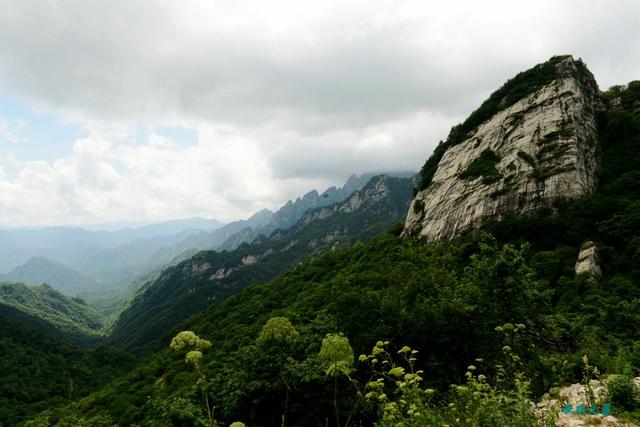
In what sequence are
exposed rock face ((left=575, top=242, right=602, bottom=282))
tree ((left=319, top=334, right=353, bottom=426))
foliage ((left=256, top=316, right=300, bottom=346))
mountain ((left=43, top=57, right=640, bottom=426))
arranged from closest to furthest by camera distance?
tree ((left=319, top=334, right=353, bottom=426)) → mountain ((left=43, top=57, right=640, bottom=426)) → foliage ((left=256, top=316, right=300, bottom=346)) → exposed rock face ((left=575, top=242, right=602, bottom=282))

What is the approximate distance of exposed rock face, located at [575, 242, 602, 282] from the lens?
114 feet

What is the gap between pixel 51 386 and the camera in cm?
10725

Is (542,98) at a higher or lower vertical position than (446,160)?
higher

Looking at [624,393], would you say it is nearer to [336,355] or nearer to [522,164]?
[336,355]

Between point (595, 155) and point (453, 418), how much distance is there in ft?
213

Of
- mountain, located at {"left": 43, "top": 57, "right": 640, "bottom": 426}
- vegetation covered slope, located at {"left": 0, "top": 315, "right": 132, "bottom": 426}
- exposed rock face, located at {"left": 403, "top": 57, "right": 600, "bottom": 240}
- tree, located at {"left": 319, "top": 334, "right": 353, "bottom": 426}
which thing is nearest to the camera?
tree, located at {"left": 319, "top": 334, "right": 353, "bottom": 426}

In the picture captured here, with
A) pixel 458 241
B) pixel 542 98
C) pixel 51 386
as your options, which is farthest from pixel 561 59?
pixel 51 386

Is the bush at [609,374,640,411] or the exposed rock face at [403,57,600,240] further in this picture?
the exposed rock face at [403,57,600,240]

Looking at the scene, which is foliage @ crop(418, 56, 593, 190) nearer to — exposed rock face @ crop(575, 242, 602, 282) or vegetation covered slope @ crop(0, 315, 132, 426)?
exposed rock face @ crop(575, 242, 602, 282)

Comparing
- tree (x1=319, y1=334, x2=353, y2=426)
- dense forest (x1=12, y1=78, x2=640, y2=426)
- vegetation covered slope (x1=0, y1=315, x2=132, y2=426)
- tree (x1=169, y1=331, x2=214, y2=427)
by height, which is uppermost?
tree (x1=169, y1=331, x2=214, y2=427)

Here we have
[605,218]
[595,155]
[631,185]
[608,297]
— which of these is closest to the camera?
[608,297]

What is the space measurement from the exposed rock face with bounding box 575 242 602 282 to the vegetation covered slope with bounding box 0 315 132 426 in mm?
107126

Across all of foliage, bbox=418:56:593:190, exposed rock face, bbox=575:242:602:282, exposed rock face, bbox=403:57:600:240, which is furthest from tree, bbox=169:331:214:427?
foliage, bbox=418:56:593:190

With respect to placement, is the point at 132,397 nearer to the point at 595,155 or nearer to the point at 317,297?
the point at 317,297
